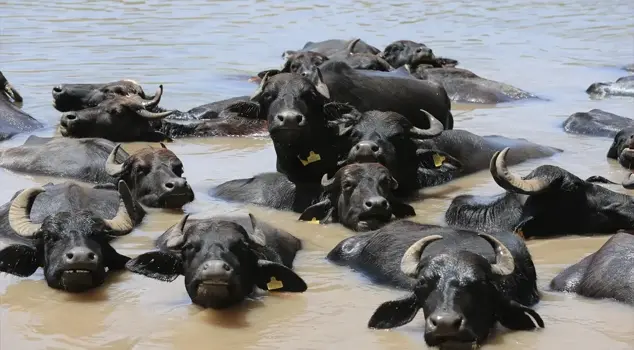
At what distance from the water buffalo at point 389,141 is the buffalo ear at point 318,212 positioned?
0.56 meters

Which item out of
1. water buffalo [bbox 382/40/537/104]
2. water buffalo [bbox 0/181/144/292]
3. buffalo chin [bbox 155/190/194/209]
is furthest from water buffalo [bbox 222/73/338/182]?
water buffalo [bbox 382/40/537/104]

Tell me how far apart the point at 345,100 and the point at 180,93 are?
204 inches

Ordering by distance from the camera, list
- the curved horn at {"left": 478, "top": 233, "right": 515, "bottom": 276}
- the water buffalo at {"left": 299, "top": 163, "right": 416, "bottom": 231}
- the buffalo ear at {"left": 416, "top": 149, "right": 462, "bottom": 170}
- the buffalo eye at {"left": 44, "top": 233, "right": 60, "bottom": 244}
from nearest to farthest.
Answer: the curved horn at {"left": 478, "top": 233, "right": 515, "bottom": 276} → the buffalo eye at {"left": 44, "top": 233, "right": 60, "bottom": 244} → the water buffalo at {"left": 299, "top": 163, "right": 416, "bottom": 231} → the buffalo ear at {"left": 416, "top": 149, "right": 462, "bottom": 170}

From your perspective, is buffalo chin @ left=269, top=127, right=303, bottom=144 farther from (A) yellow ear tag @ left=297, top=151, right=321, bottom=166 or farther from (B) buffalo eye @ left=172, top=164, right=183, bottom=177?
(B) buffalo eye @ left=172, top=164, right=183, bottom=177

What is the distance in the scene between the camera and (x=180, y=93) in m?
16.2

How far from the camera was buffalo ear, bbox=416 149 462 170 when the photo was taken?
402 inches

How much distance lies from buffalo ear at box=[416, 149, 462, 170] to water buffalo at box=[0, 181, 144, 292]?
10.0ft

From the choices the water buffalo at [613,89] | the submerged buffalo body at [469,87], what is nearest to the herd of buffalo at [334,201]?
the submerged buffalo body at [469,87]

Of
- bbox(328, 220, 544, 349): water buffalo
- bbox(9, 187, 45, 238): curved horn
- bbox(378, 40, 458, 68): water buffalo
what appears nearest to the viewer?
bbox(328, 220, 544, 349): water buffalo

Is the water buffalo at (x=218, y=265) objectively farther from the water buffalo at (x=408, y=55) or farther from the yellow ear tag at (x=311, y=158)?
the water buffalo at (x=408, y=55)

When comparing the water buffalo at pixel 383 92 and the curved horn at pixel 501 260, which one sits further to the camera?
the water buffalo at pixel 383 92

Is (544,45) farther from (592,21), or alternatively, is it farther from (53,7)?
(53,7)

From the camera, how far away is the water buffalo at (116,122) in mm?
12305

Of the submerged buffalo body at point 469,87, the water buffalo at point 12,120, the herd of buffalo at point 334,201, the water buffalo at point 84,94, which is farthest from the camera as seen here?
the submerged buffalo body at point 469,87
